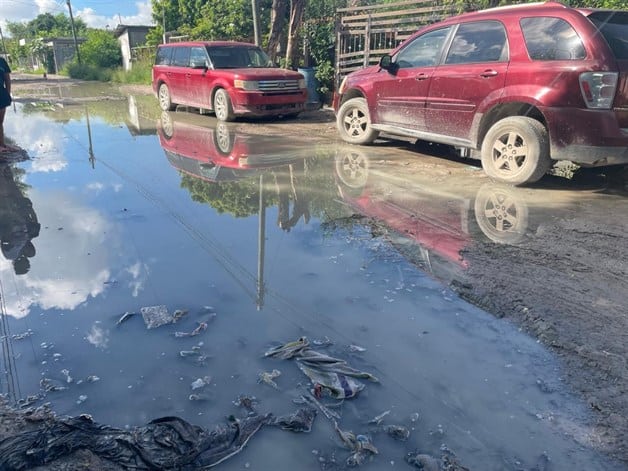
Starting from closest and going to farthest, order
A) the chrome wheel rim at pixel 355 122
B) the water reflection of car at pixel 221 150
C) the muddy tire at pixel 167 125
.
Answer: the water reflection of car at pixel 221 150 < the chrome wheel rim at pixel 355 122 < the muddy tire at pixel 167 125

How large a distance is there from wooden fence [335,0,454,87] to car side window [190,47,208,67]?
3824 mm

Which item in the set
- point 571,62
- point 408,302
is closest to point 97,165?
point 408,302

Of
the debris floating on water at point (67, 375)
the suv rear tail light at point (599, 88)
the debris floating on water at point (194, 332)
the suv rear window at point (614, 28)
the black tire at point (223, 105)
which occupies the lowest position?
the debris floating on water at point (67, 375)

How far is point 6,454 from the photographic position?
7.48 feet

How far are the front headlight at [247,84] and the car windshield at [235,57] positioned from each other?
131cm

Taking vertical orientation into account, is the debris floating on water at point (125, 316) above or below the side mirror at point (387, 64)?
below

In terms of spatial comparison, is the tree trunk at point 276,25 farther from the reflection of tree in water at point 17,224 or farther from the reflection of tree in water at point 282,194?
the reflection of tree in water at point 17,224

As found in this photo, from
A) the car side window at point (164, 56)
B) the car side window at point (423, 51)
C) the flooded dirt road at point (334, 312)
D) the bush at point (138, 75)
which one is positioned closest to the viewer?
the flooded dirt road at point (334, 312)

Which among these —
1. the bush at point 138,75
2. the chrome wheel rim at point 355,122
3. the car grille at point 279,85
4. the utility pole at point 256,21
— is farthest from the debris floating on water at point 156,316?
→ the bush at point 138,75

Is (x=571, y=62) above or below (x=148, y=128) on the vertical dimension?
above

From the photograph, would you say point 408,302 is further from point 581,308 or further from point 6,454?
point 6,454

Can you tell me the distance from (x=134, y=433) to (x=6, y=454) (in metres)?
0.55

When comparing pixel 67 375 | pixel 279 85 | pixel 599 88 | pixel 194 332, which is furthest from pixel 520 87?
pixel 279 85

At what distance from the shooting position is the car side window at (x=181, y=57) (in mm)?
13859
